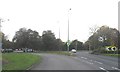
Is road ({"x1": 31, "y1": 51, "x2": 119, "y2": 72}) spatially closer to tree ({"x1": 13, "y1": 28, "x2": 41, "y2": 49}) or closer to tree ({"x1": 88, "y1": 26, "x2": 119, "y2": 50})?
tree ({"x1": 88, "y1": 26, "x2": 119, "y2": 50})

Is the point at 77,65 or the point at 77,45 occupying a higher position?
the point at 77,45

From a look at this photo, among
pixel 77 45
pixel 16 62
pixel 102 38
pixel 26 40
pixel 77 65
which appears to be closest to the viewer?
pixel 77 65

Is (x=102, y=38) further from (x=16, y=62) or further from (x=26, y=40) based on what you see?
(x=16, y=62)

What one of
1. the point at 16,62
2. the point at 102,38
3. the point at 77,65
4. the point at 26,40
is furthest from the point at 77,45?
the point at 77,65

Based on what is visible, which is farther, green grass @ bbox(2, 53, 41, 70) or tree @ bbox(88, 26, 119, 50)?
tree @ bbox(88, 26, 119, 50)

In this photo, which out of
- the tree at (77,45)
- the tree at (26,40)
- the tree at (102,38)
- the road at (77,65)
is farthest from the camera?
the tree at (77,45)

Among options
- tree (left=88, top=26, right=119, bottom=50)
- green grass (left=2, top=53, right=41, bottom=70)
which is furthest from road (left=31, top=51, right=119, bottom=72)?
tree (left=88, top=26, right=119, bottom=50)

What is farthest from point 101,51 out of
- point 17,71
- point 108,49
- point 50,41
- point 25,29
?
point 17,71

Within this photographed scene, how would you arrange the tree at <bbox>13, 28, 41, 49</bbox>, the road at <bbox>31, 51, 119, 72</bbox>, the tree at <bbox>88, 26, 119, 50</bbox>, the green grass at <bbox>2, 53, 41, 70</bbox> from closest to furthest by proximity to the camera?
the green grass at <bbox>2, 53, 41, 70</bbox>, the road at <bbox>31, 51, 119, 72</bbox>, the tree at <bbox>88, 26, 119, 50</bbox>, the tree at <bbox>13, 28, 41, 49</bbox>

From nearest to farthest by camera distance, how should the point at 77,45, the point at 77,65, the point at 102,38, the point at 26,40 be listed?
the point at 77,65 → the point at 102,38 → the point at 26,40 → the point at 77,45

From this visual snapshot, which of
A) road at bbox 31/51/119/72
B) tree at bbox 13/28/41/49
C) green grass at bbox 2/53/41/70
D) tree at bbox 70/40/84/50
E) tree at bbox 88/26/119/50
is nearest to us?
green grass at bbox 2/53/41/70

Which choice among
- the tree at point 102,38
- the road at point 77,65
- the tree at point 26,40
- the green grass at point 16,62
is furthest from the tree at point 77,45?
the green grass at point 16,62

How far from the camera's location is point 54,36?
462 ft

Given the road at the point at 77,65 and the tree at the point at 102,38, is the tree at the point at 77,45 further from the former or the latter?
the road at the point at 77,65
